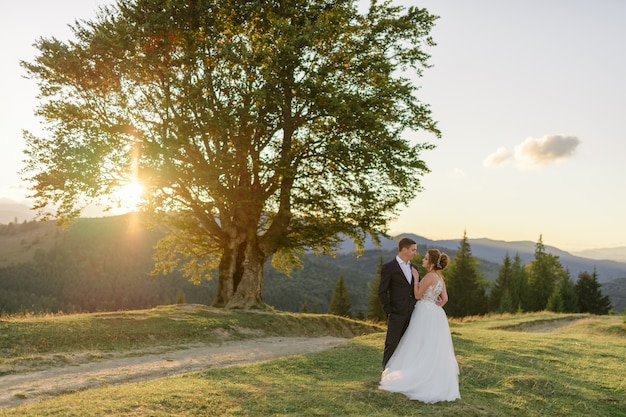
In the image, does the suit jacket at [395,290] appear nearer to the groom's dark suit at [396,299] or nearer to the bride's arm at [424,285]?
the groom's dark suit at [396,299]

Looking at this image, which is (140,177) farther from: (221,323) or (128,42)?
(221,323)

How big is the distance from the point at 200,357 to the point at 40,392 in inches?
262

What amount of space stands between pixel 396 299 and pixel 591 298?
292 ft

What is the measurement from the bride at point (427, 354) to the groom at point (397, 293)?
0.48 ft

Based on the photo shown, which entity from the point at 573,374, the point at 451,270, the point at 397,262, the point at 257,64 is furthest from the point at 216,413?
the point at 451,270

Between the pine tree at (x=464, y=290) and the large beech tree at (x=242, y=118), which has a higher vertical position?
the large beech tree at (x=242, y=118)

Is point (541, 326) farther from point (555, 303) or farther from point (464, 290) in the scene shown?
point (464, 290)

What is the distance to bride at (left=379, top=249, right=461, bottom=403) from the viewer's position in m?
10.4

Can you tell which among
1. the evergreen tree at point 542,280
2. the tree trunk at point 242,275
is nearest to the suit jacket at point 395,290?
the tree trunk at point 242,275

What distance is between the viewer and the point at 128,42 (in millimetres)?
25891

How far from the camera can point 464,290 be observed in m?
86.6

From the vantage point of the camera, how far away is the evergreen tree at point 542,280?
294 feet

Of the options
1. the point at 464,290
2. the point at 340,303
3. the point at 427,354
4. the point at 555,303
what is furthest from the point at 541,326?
the point at 340,303

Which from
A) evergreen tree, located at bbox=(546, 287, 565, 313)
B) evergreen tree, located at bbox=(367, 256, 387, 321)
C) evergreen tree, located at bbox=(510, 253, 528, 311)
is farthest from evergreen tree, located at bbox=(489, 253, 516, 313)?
evergreen tree, located at bbox=(367, 256, 387, 321)
